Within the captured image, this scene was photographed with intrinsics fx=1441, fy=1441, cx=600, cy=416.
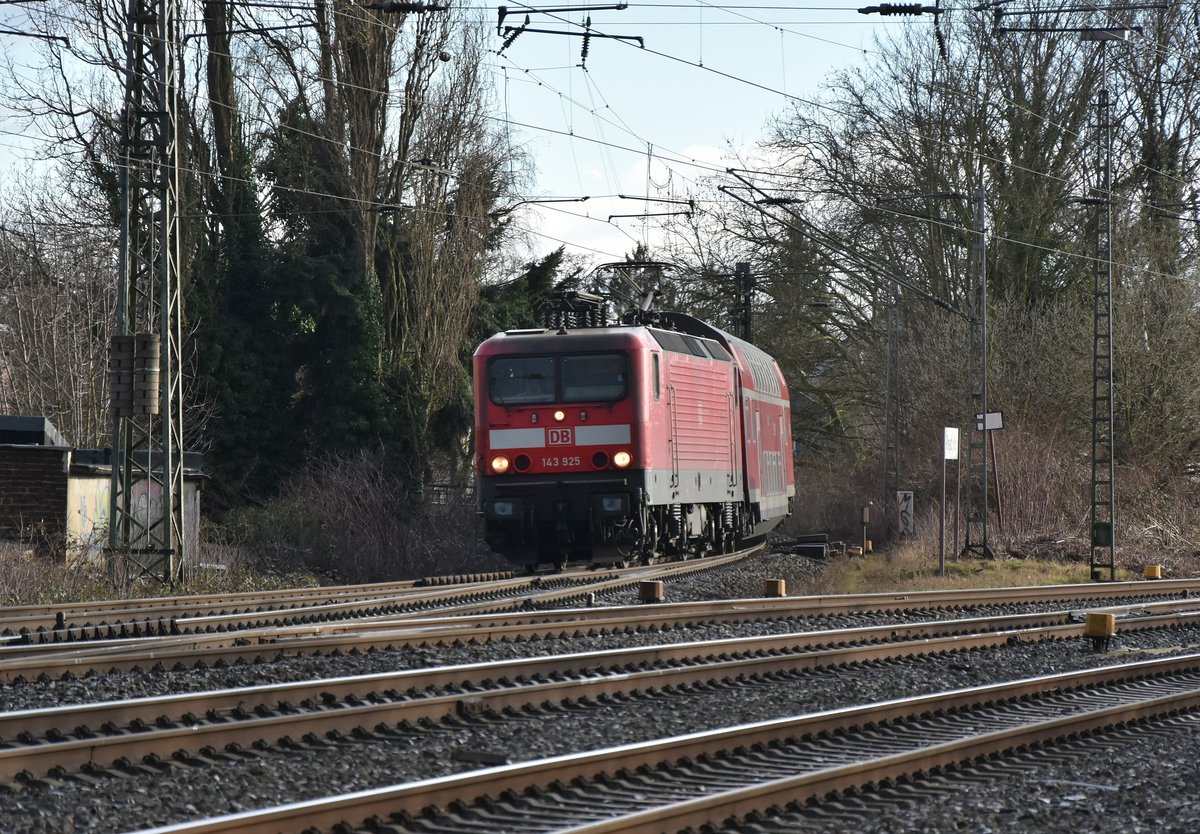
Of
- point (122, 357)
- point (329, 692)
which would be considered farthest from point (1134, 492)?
point (329, 692)

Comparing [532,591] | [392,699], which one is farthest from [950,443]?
[392,699]

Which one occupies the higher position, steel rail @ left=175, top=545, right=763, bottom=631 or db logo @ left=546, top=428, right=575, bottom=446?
db logo @ left=546, top=428, right=575, bottom=446

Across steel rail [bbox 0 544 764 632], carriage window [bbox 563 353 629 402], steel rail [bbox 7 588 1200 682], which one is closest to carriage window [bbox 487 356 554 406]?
carriage window [bbox 563 353 629 402]

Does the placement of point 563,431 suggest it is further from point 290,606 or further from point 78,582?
point 78,582

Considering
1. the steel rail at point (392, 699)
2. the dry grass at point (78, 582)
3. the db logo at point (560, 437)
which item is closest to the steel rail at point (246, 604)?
the dry grass at point (78, 582)

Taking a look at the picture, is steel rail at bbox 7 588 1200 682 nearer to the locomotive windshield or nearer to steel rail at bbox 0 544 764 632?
steel rail at bbox 0 544 764 632

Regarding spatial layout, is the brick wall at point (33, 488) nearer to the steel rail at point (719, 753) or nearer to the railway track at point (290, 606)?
the railway track at point (290, 606)

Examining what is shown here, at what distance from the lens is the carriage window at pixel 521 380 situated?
18.2 m

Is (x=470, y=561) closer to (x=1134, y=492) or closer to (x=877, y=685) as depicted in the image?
(x=1134, y=492)

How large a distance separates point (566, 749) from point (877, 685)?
313cm

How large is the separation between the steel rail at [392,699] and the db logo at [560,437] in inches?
281

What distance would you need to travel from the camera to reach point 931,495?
3077 centimetres

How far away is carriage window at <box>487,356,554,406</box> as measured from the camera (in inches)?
718

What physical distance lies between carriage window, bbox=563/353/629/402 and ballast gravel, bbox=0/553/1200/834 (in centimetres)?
758
